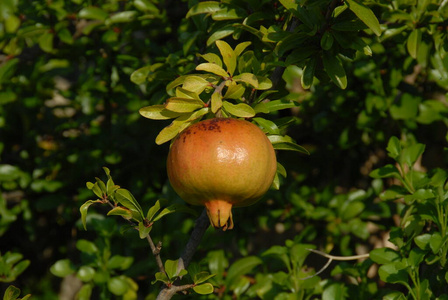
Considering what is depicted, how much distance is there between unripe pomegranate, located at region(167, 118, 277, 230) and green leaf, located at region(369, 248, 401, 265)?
1.71 feet

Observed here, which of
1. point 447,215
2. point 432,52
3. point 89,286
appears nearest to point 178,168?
point 447,215

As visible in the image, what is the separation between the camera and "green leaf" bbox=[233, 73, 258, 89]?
3.60 feet

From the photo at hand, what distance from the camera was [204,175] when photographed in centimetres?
96

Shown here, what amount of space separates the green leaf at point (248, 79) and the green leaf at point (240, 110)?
1.7 inches

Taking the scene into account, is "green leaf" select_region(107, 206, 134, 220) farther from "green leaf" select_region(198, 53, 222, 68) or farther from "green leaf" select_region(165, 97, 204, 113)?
"green leaf" select_region(198, 53, 222, 68)

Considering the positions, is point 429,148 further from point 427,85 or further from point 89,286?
point 89,286

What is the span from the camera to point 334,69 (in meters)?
1.21

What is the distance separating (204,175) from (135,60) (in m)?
1.12

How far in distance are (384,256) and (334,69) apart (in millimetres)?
502

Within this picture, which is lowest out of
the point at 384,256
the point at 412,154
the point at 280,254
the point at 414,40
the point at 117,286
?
the point at 117,286

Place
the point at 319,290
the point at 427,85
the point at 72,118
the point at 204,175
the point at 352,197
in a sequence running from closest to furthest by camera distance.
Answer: the point at 204,175
the point at 319,290
the point at 352,197
the point at 427,85
the point at 72,118

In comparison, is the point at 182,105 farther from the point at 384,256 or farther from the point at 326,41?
the point at 384,256

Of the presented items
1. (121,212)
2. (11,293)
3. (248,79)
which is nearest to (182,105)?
(248,79)

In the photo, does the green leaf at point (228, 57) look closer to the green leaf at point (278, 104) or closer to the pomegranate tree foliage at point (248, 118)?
the pomegranate tree foliage at point (248, 118)
